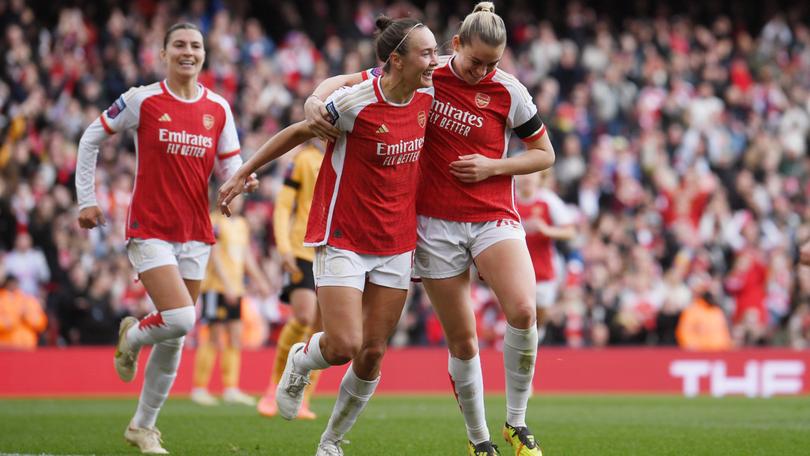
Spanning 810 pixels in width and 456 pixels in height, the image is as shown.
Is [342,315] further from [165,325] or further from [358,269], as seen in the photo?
[165,325]

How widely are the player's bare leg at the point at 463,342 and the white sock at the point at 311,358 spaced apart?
30.5 inches

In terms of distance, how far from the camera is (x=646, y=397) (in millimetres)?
16625

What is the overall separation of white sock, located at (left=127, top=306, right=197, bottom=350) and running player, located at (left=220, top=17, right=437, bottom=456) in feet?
3.83

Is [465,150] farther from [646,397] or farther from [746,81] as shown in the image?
[746,81]

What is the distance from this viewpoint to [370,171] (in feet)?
23.1

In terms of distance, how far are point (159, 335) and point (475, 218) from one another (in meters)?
2.35

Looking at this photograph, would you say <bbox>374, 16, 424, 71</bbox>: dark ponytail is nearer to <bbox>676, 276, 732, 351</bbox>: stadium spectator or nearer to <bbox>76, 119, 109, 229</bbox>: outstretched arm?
<bbox>76, 119, 109, 229</bbox>: outstretched arm

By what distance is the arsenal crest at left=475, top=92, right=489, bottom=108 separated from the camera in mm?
7336

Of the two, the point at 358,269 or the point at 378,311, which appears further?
the point at 378,311

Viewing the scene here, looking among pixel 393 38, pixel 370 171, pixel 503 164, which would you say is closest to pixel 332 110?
pixel 370 171

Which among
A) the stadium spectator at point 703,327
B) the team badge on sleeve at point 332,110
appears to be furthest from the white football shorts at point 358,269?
the stadium spectator at point 703,327

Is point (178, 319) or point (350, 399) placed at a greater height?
point (178, 319)

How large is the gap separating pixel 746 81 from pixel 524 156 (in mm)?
19559

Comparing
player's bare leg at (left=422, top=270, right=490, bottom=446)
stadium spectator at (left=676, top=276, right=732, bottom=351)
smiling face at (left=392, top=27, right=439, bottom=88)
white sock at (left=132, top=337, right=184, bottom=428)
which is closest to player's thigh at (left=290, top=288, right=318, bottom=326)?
white sock at (left=132, top=337, right=184, bottom=428)
